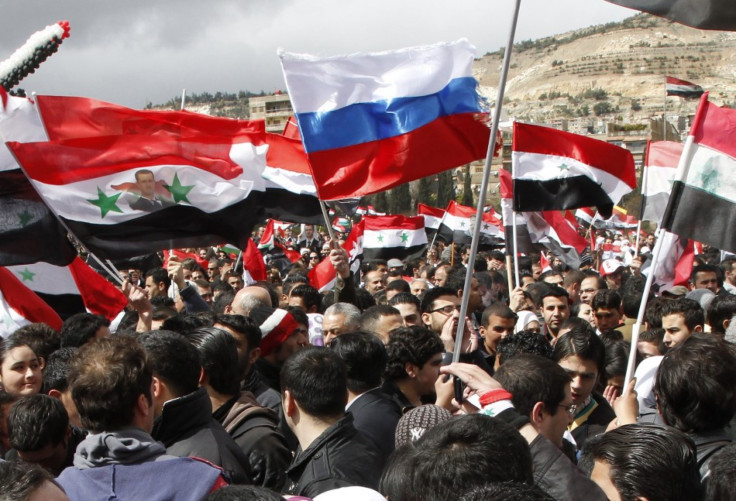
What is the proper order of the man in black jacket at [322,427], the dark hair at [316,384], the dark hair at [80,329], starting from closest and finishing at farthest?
the man in black jacket at [322,427] < the dark hair at [316,384] < the dark hair at [80,329]

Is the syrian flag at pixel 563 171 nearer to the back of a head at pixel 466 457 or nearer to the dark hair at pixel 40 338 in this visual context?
the dark hair at pixel 40 338

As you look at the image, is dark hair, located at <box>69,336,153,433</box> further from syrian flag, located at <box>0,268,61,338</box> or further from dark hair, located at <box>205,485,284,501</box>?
syrian flag, located at <box>0,268,61,338</box>

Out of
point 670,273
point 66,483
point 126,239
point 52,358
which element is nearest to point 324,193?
point 126,239

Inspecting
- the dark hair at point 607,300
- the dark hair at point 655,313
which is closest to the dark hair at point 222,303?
the dark hair at point 607,300

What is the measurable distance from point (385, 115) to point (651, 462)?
367 centimetres

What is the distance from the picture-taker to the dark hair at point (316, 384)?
3.85m

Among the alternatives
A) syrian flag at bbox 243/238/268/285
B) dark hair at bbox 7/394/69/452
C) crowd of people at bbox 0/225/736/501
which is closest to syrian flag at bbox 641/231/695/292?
crowd of people at bbox 0/225/736/501

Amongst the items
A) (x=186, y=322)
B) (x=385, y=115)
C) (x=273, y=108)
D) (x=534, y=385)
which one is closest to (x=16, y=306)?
(x=186, y=322)

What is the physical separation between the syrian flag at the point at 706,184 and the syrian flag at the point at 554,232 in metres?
6.78

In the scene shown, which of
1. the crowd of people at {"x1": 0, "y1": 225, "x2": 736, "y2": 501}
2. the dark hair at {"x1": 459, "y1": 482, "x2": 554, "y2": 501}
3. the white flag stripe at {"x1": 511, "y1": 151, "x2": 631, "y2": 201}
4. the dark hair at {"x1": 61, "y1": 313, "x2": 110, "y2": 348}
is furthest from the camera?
the white flag stripe at {"x1": 511, "y1": 151, "x2": 631, "y2": 201}

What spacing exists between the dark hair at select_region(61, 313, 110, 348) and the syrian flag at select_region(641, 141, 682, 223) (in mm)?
5395

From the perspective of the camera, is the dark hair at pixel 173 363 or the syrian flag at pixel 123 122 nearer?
the dark hair at pixel 173 363

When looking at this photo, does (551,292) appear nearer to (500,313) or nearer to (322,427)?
(500,313)

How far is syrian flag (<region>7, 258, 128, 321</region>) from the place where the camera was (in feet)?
23.3
